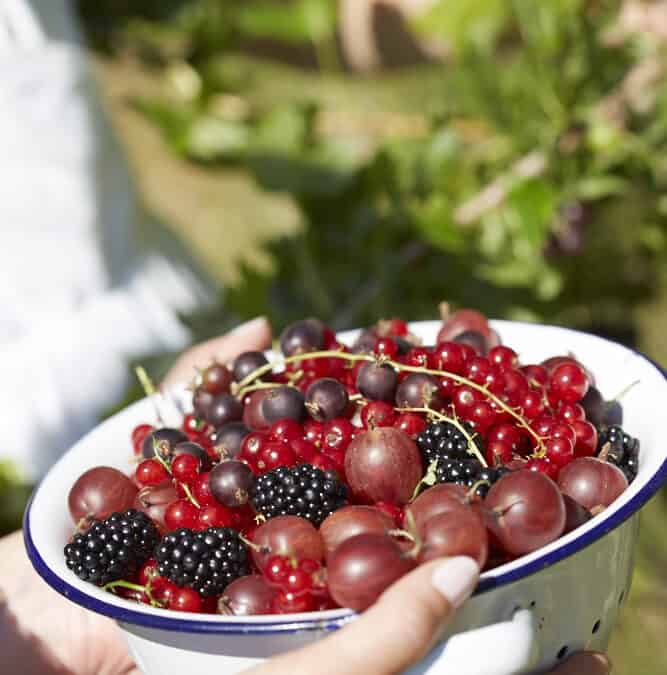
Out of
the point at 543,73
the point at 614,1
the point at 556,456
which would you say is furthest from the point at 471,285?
the point at 556,456

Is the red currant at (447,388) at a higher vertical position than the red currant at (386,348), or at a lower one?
lower

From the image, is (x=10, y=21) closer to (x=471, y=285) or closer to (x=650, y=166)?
(x=471, y=285)

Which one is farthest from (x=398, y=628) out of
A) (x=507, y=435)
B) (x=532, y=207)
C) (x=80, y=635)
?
(x=532, y=207)

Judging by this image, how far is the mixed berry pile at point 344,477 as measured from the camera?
65 cm

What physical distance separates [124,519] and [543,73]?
1.45 m

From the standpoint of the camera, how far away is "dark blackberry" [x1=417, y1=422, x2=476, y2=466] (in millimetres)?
734

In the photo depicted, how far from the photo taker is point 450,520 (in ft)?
2.07

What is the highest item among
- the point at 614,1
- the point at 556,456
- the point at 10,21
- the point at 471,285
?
the point at 10,21

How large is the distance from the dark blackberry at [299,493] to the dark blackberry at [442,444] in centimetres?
7

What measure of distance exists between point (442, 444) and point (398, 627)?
176mm

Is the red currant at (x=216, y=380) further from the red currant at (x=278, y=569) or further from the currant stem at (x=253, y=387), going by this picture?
the red currant at (x=278, y=569)

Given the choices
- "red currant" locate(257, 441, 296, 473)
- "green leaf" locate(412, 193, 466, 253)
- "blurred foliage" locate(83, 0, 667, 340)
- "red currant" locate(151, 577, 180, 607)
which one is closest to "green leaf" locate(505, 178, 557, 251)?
"blurred foliage" locate(83, 0, 667, 340)

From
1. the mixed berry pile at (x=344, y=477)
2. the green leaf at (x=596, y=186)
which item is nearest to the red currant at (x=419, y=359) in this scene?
the mixed berry pile at (x=344, y=477)

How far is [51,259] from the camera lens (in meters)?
1.69
